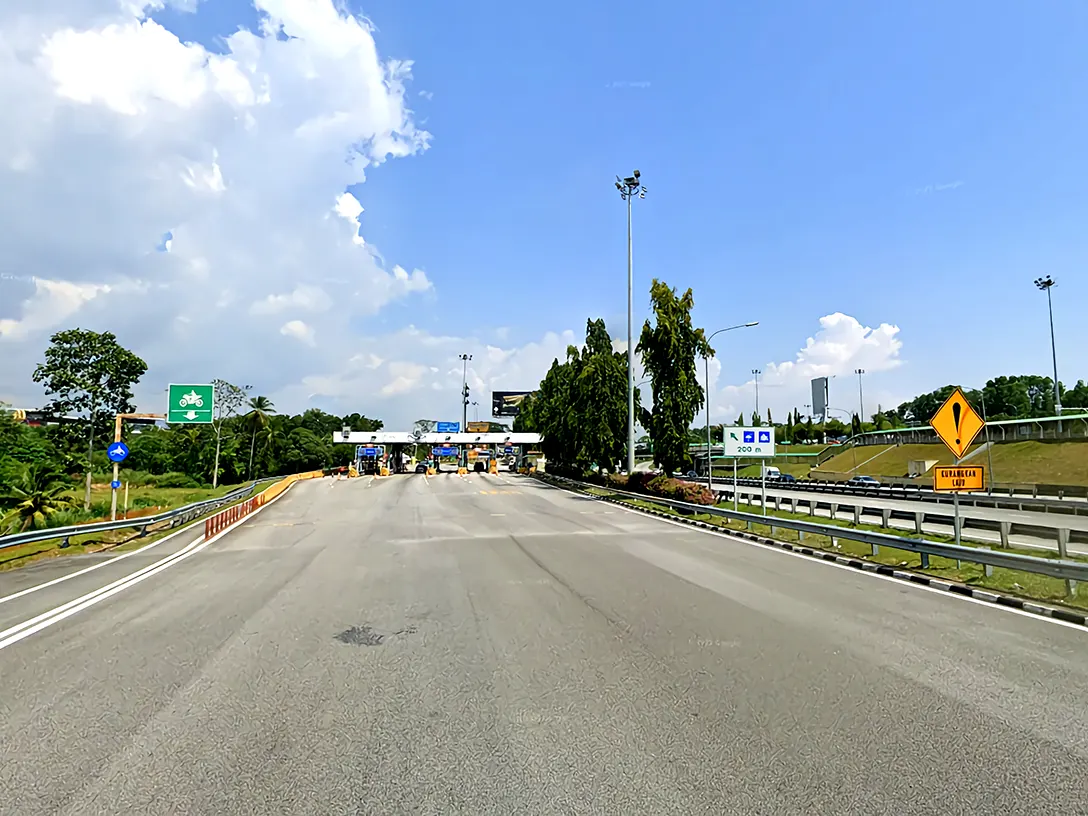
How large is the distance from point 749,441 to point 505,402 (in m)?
104

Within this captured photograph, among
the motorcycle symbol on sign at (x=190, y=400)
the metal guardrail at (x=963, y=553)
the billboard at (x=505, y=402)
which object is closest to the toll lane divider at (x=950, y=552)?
the metal guardrail at (x=963, y=553)

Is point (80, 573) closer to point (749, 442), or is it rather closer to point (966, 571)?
point (966, 571)

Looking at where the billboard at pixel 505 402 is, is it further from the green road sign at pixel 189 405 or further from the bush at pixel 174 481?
the green road sign at pixel 189 405

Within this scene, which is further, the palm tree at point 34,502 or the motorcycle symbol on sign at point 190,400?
the motorcycle symbol on sign at point 190,400

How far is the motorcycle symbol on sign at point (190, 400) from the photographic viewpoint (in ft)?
102

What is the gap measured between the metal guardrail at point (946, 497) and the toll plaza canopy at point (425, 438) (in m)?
37.0

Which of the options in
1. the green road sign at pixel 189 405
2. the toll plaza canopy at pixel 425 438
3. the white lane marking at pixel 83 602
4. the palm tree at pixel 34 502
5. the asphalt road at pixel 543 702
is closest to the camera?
the asphalt road at pixel 543 702

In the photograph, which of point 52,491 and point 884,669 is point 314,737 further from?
point 52,491

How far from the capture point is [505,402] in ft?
417

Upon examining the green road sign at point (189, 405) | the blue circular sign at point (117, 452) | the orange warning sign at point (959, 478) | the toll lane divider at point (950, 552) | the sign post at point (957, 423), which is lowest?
the toll lane divider at point (950, 552)

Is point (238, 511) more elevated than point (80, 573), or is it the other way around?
point (238, 511)

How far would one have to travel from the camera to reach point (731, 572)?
44.5 ft

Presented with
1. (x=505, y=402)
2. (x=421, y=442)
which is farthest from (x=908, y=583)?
(x=505, y=402)

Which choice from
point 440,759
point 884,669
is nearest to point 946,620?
point 884,669
